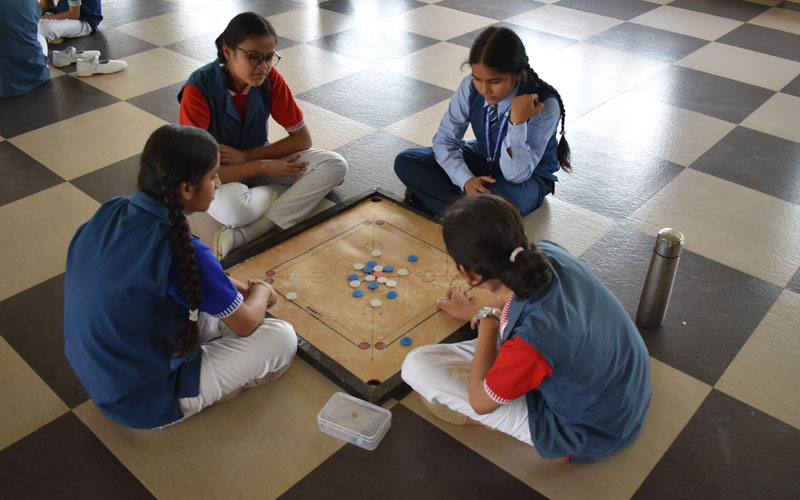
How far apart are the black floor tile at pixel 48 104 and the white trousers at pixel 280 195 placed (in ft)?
4.67

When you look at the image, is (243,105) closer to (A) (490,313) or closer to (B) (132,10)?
(A) (490,313)

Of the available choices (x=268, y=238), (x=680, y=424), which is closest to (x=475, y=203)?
(x=680, y=424)

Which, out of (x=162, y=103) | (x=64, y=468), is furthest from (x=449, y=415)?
(x=162, y=103)

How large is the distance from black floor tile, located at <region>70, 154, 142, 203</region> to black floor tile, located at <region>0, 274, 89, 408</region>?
1.87 ft

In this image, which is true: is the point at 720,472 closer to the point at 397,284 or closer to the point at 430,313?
the point at 430,313

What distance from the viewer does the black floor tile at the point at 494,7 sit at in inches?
192

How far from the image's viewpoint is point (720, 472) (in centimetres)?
164

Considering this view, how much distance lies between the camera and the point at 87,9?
14.1 feet

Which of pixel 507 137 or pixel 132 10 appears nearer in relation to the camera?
pixel 507 137

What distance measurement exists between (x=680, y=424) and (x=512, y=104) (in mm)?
1176

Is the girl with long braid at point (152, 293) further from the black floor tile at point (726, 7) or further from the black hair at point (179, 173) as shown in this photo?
the black floor tile at point (726, 7)

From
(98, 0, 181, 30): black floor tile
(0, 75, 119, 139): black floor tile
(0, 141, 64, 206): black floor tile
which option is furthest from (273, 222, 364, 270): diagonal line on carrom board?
(98, 0, 181, 30): black floor tile

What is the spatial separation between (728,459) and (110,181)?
2522mm

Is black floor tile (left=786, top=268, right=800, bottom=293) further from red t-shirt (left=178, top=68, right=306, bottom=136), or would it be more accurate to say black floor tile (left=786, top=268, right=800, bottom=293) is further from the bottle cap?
red t-shirt (left=178, top=68, right=306, bottom=136)
